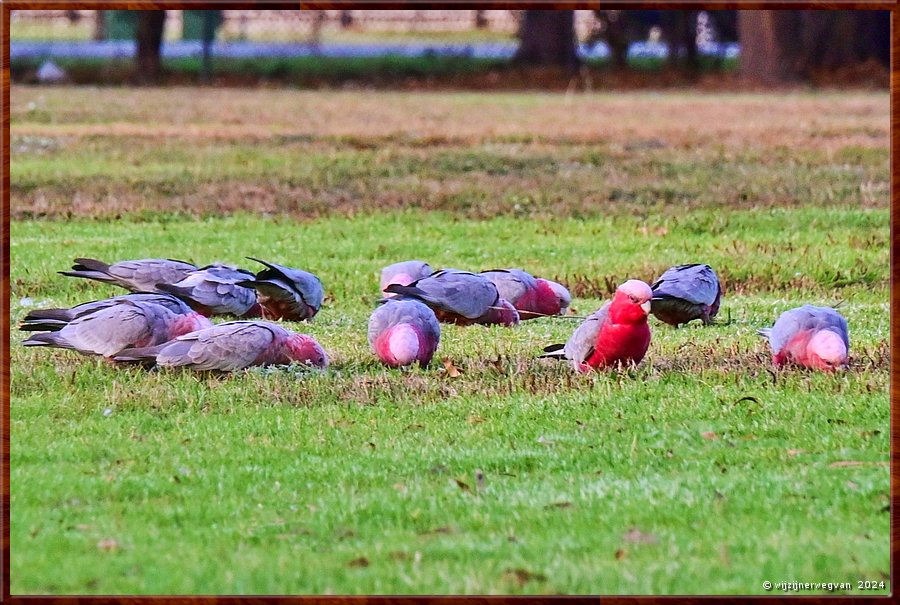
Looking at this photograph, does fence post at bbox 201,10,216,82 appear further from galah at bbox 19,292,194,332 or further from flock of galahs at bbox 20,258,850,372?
galah at bbox 19,292,194,332

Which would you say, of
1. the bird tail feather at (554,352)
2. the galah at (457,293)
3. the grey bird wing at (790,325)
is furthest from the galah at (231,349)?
the grey bird wing at (790,325)

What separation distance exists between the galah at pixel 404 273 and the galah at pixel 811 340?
2226mm

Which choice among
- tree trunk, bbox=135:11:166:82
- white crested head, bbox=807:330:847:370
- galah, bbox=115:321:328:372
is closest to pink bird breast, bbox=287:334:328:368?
galah, bbox=115:321:328:372

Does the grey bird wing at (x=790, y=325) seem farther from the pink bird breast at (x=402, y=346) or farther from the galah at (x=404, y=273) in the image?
the galah at (x=404, y=273)

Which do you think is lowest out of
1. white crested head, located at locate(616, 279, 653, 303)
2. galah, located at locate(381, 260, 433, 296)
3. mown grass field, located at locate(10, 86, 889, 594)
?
mown grass field, located at locate(10, 86, 889, 594)

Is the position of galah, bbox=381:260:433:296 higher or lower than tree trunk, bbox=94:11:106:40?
lower

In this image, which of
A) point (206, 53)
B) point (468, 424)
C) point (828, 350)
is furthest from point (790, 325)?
point (206, 53)

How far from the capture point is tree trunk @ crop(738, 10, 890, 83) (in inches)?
1008

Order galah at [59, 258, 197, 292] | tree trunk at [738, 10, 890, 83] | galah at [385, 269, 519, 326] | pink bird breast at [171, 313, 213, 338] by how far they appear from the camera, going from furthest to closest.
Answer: tree trunk at [738, 10, 890, 83] < galah at [59, 258, 197, 292] < galah at [385, 269, 519, 326] < pink bird breast at [171, 313, 213, 338]

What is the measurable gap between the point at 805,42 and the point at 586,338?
23.1 meters

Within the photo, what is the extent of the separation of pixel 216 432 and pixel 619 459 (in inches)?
59.5

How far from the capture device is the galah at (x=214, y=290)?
7.13m

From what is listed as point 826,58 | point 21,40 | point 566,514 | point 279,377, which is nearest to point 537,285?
point 279,377

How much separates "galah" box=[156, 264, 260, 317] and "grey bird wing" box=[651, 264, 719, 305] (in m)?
2.15
